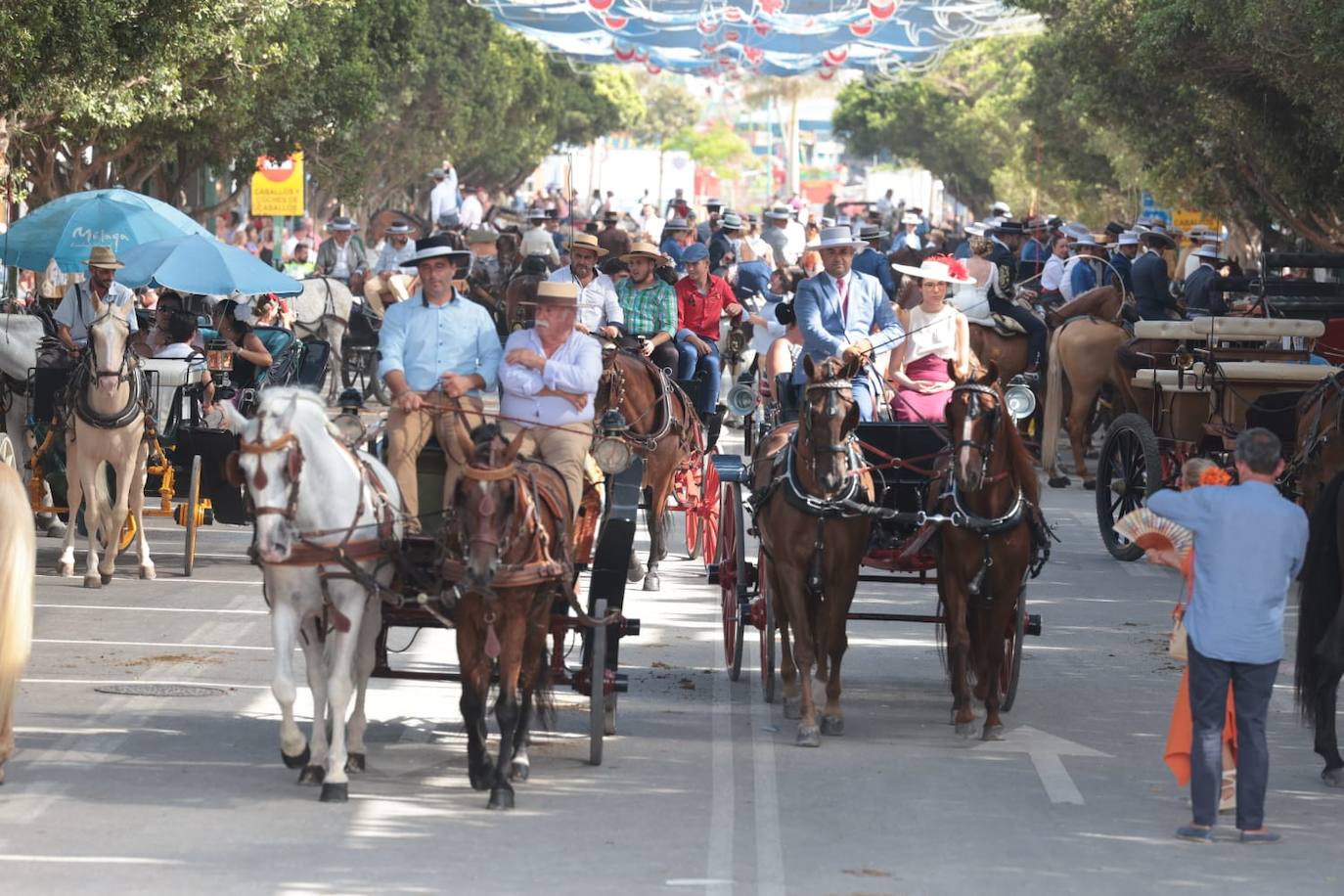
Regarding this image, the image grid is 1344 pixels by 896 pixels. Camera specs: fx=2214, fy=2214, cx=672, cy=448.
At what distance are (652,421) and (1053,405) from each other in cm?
746

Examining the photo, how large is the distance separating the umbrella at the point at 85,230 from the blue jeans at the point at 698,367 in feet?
15.1

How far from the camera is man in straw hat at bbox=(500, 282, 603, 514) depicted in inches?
438

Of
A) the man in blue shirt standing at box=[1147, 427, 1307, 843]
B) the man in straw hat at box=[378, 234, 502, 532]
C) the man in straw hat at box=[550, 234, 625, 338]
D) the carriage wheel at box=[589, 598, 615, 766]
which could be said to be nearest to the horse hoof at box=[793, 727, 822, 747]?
the carriage wheel at box=[589, 598, 615, 766]

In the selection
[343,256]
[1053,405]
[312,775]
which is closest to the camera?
[312,775]

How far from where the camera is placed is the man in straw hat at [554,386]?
11117mm

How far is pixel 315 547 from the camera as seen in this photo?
9.98 m

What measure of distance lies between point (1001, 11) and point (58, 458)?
3084cm

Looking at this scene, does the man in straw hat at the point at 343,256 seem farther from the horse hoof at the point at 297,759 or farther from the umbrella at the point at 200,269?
the horse hoof at the point at 297,759

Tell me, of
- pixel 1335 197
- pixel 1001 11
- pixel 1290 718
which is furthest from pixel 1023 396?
pixel 1001 11

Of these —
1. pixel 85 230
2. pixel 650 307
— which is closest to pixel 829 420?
pixel 650 307

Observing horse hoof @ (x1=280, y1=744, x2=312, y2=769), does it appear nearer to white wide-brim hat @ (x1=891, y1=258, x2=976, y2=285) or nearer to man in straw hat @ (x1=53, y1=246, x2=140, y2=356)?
white wide-brim hat @ (x1=891, y1=258, x2=976, y2=285)

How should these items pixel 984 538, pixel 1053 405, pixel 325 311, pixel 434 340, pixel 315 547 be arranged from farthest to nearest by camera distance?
pixel 325 311 < pixel 1053 405 < pixel 984 538 < pixel 434 340 < pixel 315 547

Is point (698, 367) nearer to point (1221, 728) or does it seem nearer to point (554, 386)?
point (554, 386)

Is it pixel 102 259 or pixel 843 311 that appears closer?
pixel 843 311
